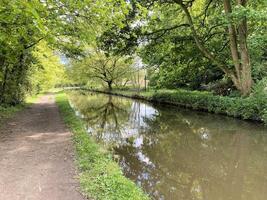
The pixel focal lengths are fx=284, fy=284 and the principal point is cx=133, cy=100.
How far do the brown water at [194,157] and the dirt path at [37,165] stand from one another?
1.64 m

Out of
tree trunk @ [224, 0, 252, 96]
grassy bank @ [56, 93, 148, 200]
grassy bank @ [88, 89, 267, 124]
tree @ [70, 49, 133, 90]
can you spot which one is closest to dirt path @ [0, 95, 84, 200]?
grassy bank @ [56, 93, 148, 200]

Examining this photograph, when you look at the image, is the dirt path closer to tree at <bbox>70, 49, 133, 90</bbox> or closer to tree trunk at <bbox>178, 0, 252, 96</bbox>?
tree trunk at <bbox>178, 0, 252, 96</bbox>

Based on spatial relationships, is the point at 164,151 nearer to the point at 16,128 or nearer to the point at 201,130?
the point at 201,130

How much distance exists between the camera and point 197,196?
5672 millimetres

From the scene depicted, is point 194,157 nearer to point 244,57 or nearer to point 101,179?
point 101,179

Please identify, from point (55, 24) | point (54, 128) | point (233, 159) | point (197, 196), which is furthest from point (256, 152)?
point (55, 24)

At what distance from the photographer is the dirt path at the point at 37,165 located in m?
4.88

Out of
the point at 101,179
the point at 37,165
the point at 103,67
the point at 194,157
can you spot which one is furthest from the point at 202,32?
the point at 103,67

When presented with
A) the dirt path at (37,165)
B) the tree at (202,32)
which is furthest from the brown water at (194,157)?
the tree at (202,32)

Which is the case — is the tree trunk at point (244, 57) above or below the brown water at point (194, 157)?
above

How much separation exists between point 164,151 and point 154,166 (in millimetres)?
1559

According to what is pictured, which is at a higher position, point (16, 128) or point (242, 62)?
point (242, 62)

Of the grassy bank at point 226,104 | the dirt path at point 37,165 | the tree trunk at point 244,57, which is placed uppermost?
the tree trunk at point 244,57

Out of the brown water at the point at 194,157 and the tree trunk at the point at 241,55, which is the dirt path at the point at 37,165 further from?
the tree trunk at the point at 241,55
